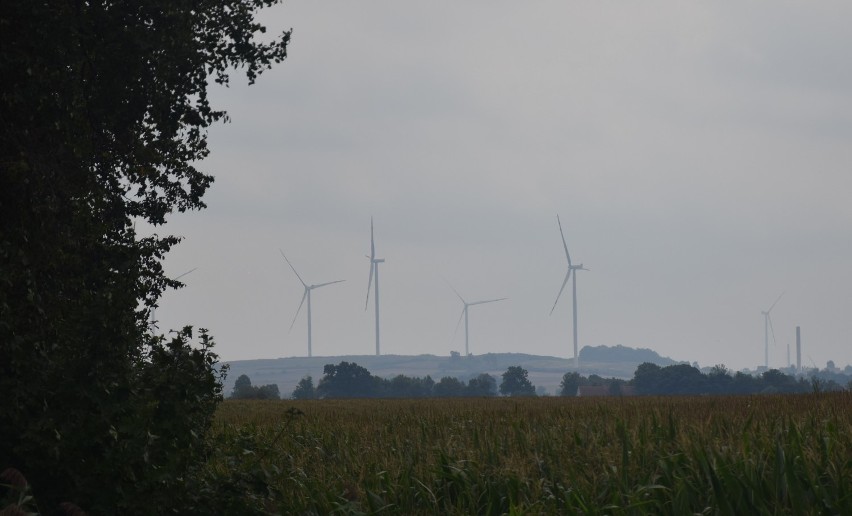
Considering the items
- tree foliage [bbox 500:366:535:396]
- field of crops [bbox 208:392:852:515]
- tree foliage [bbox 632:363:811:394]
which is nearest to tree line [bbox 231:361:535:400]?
tree foliage [bbox 500:366:535:396]

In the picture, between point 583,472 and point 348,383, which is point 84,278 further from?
point 348,383

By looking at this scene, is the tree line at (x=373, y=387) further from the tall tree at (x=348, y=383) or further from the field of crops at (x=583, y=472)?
the field of crops at (x=583, y=472)

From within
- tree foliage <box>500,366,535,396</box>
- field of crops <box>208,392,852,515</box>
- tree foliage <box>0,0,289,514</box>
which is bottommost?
tree foliage <box>500,366,535,396</box>

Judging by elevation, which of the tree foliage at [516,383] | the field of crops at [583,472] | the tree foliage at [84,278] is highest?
the tree foliage at [84,278]

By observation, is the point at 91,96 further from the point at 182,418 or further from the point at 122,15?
the point at 182,418

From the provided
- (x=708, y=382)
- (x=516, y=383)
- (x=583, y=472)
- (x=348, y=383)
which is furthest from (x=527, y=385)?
(x=583, y=472)

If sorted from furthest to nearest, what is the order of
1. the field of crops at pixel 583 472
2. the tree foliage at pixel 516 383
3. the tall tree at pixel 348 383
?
the tree foliage at pixel 516 383 < the tall tree at pixel 348 383 < the field of crops at pixel 583 472

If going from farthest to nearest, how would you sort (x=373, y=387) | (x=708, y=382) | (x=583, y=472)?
(x=373, y=387) → (x=708, y=382) → (x=583, y=472)

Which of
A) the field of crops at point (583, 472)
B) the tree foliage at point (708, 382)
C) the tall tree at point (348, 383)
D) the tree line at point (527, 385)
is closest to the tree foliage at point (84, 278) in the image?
the field of crops at point (583, 472)

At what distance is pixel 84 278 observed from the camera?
14125mm

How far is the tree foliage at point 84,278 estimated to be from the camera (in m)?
9.99

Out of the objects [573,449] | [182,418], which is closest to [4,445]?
[182,418]

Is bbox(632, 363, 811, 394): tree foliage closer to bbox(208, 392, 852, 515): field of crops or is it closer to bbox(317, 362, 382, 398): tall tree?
bbox(317, 362, 382, 398): tall tree

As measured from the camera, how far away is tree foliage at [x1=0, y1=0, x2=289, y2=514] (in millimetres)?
9992
